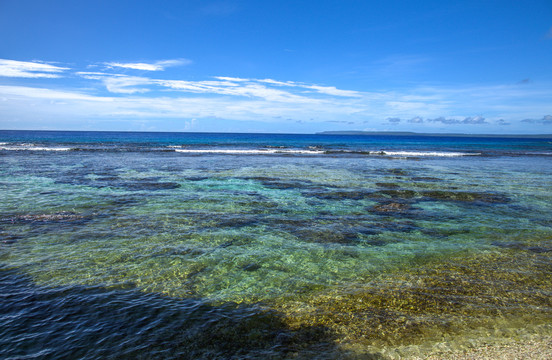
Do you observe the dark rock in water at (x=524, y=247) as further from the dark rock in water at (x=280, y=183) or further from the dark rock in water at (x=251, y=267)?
the dark rock in water at (x=280, y=183)

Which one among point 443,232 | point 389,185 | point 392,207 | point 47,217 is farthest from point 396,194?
point 47,217

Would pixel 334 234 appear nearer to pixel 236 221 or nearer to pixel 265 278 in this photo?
pixel 236 221

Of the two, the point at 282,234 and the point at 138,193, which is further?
the point at 138,193

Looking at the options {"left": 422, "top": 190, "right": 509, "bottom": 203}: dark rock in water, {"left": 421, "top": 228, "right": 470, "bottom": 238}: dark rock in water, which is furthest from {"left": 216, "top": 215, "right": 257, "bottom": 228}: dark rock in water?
{"left": 422, "top": 190, "right": 509, "bottom": 203}: dark rock in water

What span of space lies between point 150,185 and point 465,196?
63.7 feet

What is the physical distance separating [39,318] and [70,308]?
50 centimetres

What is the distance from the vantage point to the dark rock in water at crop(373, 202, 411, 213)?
1477 centimetres

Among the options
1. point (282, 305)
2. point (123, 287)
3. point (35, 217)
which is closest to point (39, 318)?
point (123, 287)

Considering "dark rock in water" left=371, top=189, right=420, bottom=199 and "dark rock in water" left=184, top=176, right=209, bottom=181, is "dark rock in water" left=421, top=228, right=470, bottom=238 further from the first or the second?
"dark rock in water" left=184, top=176, right=209, bottom=181

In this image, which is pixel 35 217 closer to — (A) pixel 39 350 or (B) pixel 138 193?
(B) pixel 138 193

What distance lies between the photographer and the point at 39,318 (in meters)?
5.94

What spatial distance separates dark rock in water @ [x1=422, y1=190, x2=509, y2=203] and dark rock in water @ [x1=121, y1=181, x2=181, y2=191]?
15777 millimetres

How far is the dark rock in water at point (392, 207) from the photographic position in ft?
48.4

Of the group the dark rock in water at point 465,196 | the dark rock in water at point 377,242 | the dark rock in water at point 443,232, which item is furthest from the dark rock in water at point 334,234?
the dark rock in water at point 465,196
